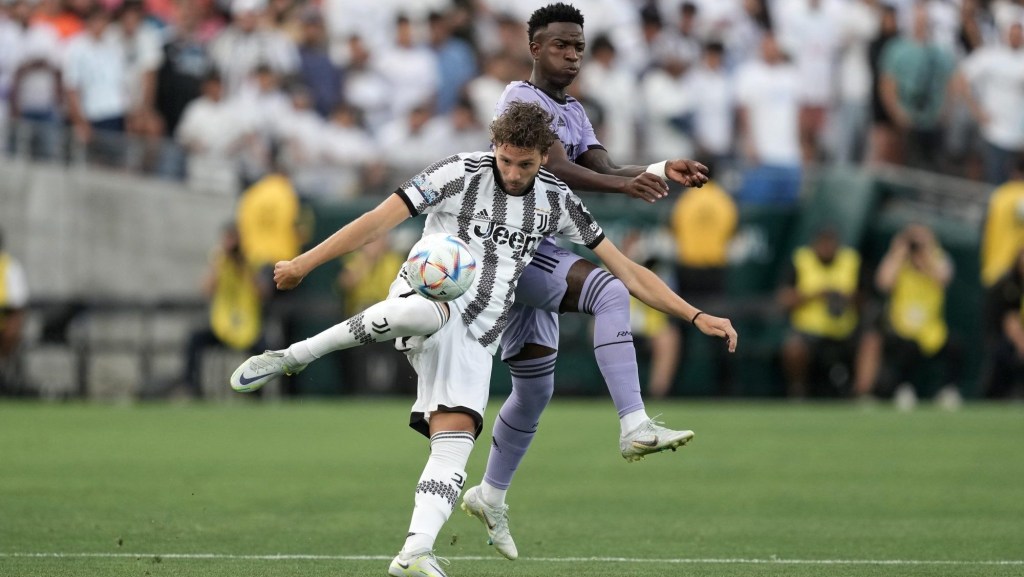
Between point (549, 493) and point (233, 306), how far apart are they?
28.4ft

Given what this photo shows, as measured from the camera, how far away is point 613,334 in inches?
313

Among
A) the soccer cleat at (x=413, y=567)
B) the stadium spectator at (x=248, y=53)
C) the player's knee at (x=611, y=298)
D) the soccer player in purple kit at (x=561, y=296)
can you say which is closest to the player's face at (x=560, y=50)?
the soccer player in purple kit at (x=561, y=296)

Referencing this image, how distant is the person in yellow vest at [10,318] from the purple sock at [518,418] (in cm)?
1208

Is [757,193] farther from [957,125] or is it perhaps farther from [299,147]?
[299,147]

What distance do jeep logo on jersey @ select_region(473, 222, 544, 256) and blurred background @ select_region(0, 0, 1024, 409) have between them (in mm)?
11507

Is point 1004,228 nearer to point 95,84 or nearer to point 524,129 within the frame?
point 95,84

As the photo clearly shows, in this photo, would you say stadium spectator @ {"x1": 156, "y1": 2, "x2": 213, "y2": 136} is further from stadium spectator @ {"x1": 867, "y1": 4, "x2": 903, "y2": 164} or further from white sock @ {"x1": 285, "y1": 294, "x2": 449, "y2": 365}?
white sock @ {"x1": 285, "y1": 294, "x2": 449, "y2": 365}

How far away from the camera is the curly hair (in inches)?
286

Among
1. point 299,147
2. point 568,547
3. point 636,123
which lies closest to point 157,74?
point 299,147

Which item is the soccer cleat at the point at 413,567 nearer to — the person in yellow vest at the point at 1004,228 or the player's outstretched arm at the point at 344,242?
the player's outstretched arm at the point at 344,242

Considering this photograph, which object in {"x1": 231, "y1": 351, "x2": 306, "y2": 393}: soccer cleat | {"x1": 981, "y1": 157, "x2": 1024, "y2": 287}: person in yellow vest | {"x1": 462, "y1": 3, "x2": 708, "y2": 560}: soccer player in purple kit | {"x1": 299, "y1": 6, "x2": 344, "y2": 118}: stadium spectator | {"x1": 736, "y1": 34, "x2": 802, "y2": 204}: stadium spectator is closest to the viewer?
{"x1": 231, "y1": 351, "x2": 306, "y2": 393}: soccer cleat

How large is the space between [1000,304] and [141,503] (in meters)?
11.2

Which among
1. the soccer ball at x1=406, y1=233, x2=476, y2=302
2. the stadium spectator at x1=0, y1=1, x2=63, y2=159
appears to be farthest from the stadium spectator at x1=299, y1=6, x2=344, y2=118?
the soccer ball at x1=406, y1=233, x2=476, y2=302

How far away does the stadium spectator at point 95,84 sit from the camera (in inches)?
816
